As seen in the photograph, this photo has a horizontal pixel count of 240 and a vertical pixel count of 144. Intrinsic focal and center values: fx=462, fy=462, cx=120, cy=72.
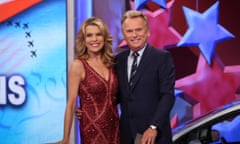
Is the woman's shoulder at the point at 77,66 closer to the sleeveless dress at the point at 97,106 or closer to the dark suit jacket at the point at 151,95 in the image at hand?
the sleeveless dress at the point at 97,106

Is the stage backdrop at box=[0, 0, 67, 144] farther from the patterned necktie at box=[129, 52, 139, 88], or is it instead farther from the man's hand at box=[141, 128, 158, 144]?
the man's hand at box=[141, 128, 158, 144]

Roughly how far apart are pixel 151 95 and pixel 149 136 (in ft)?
0.77

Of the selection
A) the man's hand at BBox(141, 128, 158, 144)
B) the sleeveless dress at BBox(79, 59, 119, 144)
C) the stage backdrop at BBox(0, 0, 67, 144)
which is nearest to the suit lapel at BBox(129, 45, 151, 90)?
the sleeveless dress at BBox(79, 59, 119, 144)

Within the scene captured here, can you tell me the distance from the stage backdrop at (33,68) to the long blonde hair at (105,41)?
296 cm

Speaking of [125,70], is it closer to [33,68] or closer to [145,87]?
[145,87]

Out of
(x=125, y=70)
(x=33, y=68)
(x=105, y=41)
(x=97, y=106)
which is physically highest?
(x=105, y=41)

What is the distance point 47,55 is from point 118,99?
3039 millimetres

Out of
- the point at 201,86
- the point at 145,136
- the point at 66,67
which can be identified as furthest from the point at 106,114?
the point at 201,86

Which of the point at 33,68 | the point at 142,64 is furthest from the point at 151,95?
the point at 33,68

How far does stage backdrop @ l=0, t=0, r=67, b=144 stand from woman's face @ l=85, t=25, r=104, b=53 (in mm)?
3017

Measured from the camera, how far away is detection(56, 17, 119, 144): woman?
2.71m

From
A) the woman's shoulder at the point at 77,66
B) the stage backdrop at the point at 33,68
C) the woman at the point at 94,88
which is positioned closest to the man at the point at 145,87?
the woman at the point at 94,88

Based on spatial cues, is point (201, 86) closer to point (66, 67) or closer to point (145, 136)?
point (66, 67)

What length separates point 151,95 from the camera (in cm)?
260
